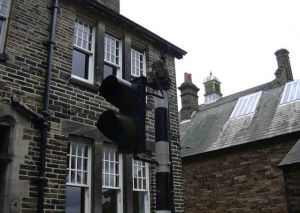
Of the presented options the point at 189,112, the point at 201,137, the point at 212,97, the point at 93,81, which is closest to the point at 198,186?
the point at 201,137

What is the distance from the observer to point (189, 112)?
77.8 feet

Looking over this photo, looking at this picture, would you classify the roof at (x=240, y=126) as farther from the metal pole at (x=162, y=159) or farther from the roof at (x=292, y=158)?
the metal pole at (x=162, y=159)

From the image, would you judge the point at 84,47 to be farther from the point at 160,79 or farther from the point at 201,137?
the point at 201,137

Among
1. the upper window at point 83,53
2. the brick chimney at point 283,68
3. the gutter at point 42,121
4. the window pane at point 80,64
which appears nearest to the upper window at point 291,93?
the brick chimney at point 283,68

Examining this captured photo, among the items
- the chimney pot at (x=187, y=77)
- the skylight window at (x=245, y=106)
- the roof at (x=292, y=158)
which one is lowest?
the roof at (x=292, y=158)

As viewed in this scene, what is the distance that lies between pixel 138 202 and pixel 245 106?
10867 millimetres

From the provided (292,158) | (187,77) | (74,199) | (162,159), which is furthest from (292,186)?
(187,77)

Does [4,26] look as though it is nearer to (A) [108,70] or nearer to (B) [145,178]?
(A) [108,70]

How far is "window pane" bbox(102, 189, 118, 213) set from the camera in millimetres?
8641

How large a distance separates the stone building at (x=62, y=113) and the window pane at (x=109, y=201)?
0.02 metres

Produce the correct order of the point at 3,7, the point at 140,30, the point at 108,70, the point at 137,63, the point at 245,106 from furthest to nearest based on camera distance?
the point at 245,106
the point at 137,63
the point at 140,30
the point at 108,70
the point at 3,7

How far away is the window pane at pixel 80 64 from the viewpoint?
9172mm

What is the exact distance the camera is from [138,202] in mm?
9406

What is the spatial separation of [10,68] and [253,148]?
431 inches
